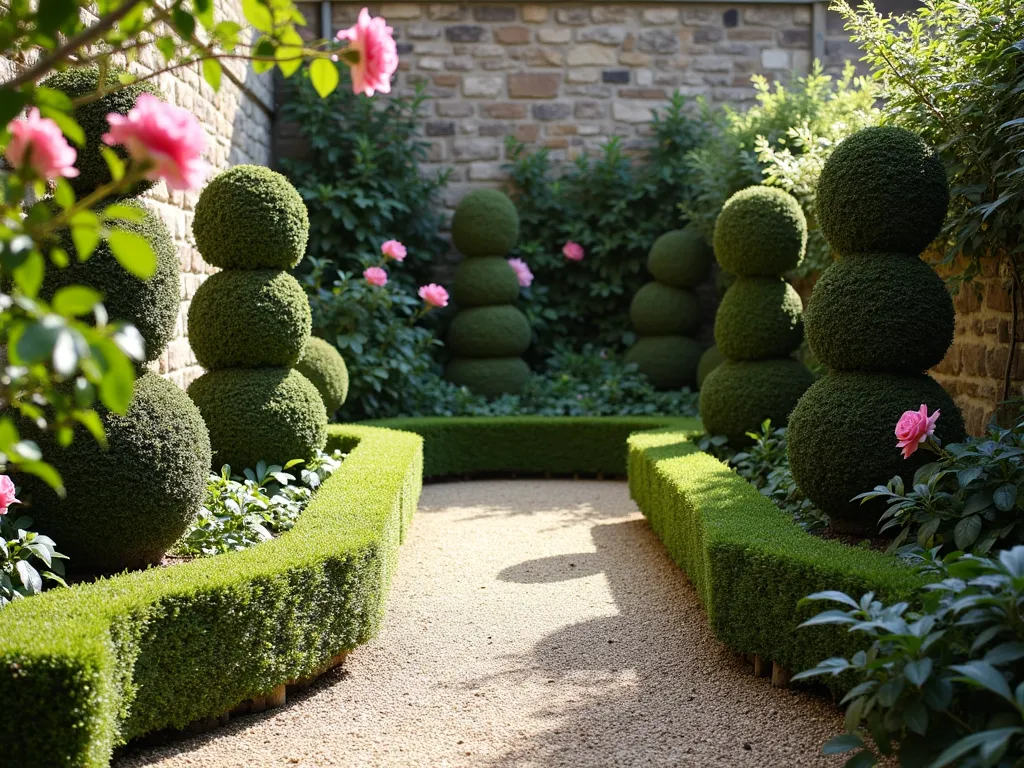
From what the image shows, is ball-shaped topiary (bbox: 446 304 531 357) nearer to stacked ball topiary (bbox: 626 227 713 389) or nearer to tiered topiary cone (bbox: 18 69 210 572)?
stacked ball topiary (bbox: 626 227 713 389)

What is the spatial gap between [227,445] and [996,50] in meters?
4.06

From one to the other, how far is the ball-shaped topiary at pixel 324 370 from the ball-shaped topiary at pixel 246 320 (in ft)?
3.37

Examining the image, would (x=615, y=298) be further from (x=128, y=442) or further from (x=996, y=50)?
(x=128, y=442)

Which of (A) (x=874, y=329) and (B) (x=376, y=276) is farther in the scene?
(B) (x=376, y=276)

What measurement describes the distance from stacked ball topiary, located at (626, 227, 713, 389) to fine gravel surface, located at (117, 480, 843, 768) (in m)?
3.91

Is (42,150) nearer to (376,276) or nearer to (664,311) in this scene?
(376,276)

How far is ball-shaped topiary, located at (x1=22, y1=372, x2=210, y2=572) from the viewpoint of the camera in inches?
137

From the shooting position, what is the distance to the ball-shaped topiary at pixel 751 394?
5852 mm

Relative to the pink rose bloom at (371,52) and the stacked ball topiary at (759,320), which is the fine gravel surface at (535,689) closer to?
the stacked ball topiary at (759,320)

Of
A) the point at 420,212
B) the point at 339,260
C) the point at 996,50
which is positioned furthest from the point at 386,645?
the point at 420,212

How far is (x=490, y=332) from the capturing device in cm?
908

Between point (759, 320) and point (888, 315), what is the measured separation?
1848 millimetres

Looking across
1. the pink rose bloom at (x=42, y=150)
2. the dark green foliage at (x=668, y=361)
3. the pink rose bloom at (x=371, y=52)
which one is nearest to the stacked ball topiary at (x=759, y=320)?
the dark green foliage at (x=668, y=361)

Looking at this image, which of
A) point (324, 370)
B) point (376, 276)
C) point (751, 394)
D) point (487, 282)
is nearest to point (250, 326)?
point (324, 370)
